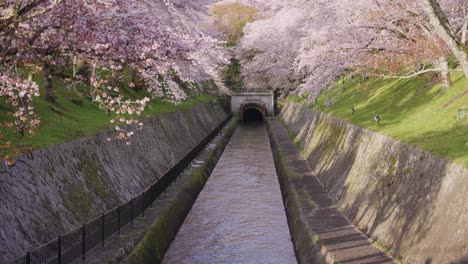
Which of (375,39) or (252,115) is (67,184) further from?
(252,115)

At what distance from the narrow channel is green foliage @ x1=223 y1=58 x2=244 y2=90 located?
4897 cm

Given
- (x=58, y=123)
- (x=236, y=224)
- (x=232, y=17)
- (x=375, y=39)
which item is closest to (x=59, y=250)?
(x=58, y=123)

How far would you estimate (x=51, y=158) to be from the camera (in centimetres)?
1559

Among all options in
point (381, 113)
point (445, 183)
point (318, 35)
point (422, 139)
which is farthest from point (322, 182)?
point (445, 183)

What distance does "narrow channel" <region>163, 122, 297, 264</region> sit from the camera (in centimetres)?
1853

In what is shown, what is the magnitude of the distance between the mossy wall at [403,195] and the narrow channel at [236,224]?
2.62 meters

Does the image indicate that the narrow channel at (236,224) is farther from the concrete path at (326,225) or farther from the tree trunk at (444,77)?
the tree trunk at (444,77)

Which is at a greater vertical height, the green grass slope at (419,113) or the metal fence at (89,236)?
the green grass slope at (419,113)

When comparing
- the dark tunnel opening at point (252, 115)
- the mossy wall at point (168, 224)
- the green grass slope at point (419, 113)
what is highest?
the green grass slope at point (419, 113)

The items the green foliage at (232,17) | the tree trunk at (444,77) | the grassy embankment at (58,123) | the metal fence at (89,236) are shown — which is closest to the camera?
the metal fence at (89,236)

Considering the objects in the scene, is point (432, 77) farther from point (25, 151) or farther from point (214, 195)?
point (25, 151)

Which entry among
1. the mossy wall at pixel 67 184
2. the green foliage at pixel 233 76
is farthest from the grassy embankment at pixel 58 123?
the green foliage at pixel 233 76

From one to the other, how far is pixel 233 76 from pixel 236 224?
64.7 meters

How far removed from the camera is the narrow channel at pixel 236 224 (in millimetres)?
18531
